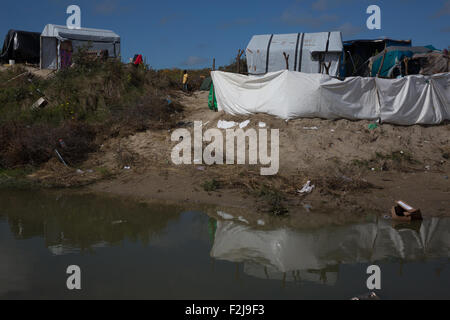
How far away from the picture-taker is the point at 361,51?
1554cm

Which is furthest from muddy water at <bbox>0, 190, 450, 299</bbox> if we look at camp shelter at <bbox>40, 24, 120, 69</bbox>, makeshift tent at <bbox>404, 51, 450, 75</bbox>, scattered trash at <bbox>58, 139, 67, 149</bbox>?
camp shelter at <bbox>40, 24, 120, 69</bbox>

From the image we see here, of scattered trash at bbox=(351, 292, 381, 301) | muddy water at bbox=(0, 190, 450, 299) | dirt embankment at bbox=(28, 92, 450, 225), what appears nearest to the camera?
scattered trash at bbox=(351, 292, 381, 301)

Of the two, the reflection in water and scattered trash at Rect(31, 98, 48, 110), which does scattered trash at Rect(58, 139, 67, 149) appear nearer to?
scattered trash at Rect(31, 98, 48, 110)

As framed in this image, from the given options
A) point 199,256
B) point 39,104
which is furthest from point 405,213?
point 39,104

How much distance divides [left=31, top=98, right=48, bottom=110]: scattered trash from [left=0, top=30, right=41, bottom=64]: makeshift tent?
21.7 feet

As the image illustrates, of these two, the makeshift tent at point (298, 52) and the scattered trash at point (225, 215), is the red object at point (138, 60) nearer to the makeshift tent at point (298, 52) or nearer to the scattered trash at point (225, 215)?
the makeshift tent at point (298, 52)

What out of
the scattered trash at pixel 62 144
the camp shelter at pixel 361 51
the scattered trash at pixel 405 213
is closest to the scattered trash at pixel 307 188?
the scattered trash at pixel 405 213

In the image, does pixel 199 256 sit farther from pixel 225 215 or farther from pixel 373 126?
pixel 373 126

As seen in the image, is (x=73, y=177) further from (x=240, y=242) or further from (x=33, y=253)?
(x=240, y=242)

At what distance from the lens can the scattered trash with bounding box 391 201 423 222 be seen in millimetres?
6387

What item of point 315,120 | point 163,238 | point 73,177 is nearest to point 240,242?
point 163,238

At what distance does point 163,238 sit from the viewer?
5.74 meters
